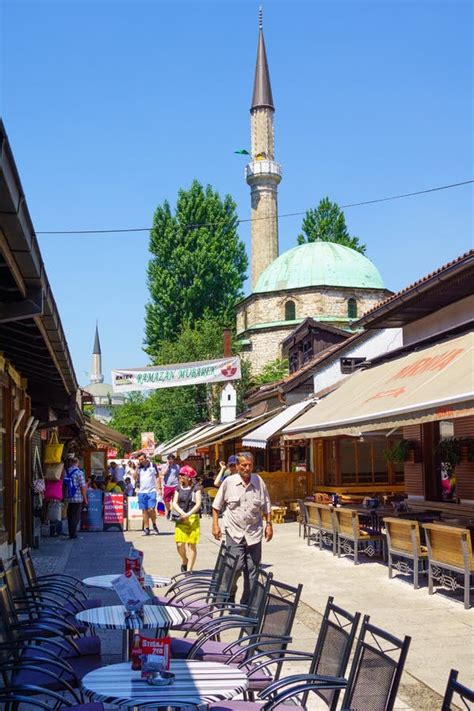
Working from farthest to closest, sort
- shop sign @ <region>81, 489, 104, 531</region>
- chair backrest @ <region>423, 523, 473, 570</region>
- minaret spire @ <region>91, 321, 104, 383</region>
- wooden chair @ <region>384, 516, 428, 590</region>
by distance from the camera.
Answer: minaret spire @ <region>91, 321, 104, 383</region> < shop sign @ <region>81, 489, 104, 531</region> < wooden chair @ <region>384, 516, 428, 590</region> < chair backrest @ <region>423, 523, 473, 570</region>

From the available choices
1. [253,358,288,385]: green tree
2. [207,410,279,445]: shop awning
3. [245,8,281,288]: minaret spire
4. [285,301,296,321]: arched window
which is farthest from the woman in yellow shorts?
[245,8,281,288]: minaret spire

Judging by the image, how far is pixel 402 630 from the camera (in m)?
8.23

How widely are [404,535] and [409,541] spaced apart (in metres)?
0.17

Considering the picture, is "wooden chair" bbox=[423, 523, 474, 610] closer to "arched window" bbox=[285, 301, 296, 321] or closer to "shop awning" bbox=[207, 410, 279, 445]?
"shop awning" bbox=[207, 410, 279, 445]

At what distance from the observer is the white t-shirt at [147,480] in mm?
19141

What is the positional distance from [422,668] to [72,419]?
1306cm

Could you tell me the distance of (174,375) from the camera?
100ft

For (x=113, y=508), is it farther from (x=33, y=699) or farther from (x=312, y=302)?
(x=312, y=302)

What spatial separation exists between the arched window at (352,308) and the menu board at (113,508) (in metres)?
38.6

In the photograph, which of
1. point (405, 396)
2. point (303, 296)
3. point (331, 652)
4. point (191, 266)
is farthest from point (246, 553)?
point (191, 266)

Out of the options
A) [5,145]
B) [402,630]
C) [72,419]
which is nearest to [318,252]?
[72,419]

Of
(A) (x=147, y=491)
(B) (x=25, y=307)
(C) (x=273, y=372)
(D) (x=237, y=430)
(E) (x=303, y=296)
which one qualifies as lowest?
(A) (x=147, y=491)

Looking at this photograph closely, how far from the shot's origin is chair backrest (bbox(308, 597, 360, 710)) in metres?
4.43

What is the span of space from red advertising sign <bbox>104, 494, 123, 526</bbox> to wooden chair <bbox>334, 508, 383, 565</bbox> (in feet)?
23.8
